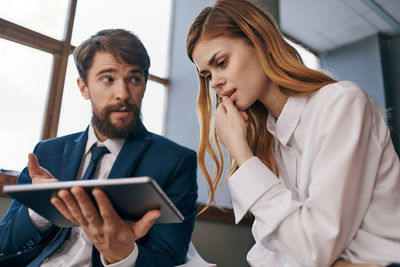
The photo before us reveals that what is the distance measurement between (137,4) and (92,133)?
6.52 ft

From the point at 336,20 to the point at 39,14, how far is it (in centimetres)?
353

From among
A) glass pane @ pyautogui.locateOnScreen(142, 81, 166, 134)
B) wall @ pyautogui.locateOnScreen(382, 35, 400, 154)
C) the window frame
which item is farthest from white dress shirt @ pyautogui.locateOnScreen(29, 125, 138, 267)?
wall @ pyautogui.locateOnScreen(382, 35, 400, 154)

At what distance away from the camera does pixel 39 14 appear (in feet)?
7.57

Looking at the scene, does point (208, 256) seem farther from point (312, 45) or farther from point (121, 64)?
point (312, 45)

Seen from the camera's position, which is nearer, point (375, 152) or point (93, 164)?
point (375, 152)

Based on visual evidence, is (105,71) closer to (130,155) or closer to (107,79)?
(107,79)

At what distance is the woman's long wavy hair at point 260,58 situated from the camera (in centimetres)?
113

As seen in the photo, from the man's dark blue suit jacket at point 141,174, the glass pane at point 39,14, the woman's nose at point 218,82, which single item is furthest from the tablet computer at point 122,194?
the glass pane at point 39,14

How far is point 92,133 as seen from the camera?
1.32m

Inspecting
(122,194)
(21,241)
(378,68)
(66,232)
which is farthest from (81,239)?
(378,68)

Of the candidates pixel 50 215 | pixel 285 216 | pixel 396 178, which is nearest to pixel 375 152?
pixel 396 178

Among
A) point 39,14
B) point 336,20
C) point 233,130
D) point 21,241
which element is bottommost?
point 21,241

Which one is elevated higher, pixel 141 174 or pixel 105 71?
pixel 105 71

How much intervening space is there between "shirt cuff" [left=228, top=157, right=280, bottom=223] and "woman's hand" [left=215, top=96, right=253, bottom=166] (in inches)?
2.1
